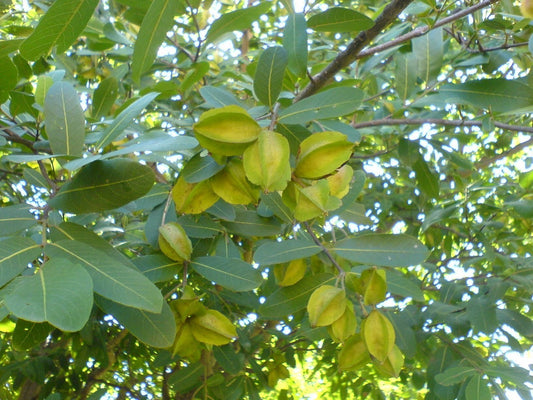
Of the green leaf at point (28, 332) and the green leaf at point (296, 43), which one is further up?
the green leaf at point (296, 43)

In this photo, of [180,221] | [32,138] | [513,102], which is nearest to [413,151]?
[513,102]

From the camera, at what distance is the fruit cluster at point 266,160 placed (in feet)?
3.09

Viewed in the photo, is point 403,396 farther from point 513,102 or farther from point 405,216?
point 513,102

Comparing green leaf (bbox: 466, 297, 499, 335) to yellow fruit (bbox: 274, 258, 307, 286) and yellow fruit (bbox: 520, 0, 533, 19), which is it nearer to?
yellow fruit (bbox: 274, 258, 307, 286)

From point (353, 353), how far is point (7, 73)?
107 cm

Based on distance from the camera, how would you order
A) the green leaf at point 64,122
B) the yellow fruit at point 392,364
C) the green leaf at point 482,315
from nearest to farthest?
the green leaf at point 64,122
the yellow fruit at point 392,364
the green leaf at point 482,315

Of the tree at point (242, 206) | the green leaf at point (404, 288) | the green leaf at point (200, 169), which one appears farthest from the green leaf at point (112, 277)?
the green leaf at point (404, 288)

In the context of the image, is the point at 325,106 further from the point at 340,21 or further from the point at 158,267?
the point at 158,267

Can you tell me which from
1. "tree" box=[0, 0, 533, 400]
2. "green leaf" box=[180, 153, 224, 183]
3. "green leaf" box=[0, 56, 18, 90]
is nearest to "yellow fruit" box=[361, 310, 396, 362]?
"tree" box=[0, 0, 533, 400]

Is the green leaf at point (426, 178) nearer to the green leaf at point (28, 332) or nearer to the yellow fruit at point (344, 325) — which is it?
the yellow fruit at point (344, 325)

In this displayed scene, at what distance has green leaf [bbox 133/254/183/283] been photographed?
122 centimetres

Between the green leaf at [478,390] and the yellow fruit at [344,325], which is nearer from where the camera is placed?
the yellow fruit at [344,325]

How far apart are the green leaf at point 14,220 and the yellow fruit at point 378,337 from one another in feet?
2.45

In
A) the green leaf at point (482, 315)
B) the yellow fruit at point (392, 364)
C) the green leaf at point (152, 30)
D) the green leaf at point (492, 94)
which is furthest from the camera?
the green leaf at point (482, 315)
